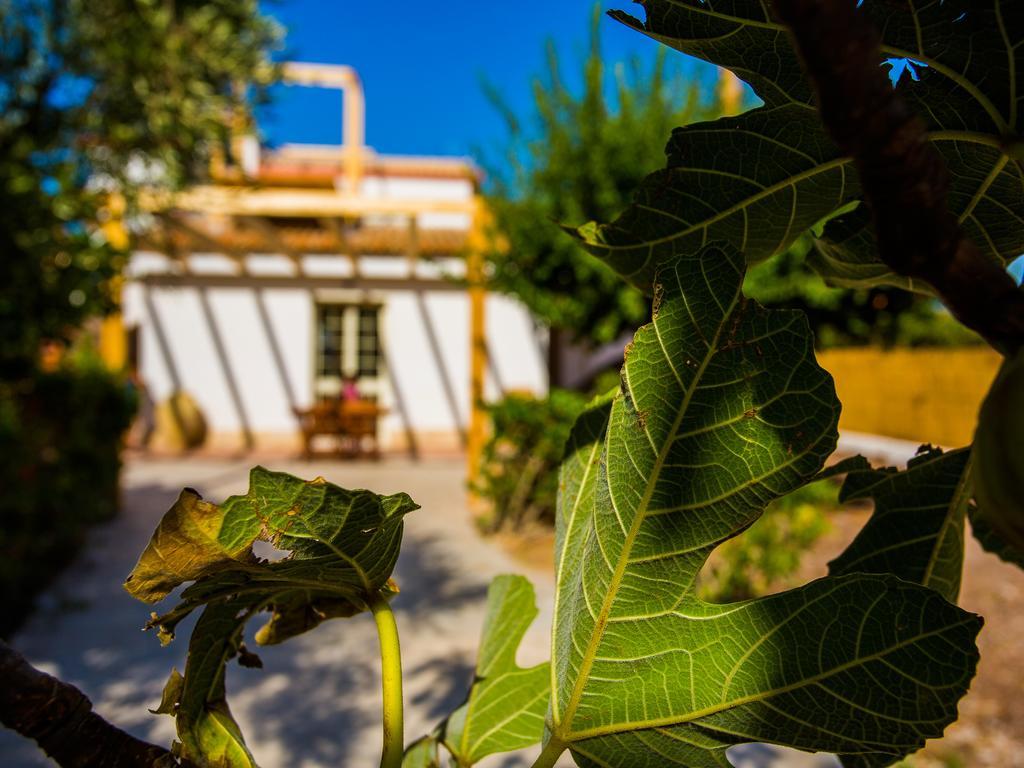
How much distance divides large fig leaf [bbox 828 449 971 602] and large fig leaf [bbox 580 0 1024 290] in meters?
0.14

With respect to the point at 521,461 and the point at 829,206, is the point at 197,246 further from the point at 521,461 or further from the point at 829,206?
the point at 829,206

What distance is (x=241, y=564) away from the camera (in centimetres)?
37

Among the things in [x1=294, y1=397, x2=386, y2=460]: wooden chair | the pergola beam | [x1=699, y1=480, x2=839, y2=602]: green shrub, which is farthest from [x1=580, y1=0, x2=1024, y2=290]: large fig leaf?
[x1=294, y1=397, x2=386, y2=460]: wooden chair

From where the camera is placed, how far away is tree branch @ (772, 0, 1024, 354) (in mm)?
223

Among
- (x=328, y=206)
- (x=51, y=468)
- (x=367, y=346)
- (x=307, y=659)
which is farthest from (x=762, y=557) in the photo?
(x=367, y=346)

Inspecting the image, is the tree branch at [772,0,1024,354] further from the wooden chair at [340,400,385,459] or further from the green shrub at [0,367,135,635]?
the wooden chair at [340,400,385,459]

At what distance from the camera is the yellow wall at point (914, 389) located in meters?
7.56

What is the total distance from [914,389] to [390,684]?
30.9 ft

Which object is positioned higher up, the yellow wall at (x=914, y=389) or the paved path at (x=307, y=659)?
the yellow wall at (x=914, y=389)

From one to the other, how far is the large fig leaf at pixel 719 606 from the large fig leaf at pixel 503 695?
0.13 metres

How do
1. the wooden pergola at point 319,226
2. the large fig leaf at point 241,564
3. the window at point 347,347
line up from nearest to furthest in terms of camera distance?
1. the large fig leaf at point 241,564
2. the wooden pergola at point 319,226
3. the window at point 347,347

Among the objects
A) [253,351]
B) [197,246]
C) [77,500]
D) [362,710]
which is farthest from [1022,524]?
[253,351]

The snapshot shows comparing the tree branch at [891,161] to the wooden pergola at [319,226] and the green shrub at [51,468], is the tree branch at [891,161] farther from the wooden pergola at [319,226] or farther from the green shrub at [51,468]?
the wooden pergola at [319,226]

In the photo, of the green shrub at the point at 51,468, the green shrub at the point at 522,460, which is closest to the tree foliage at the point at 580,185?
the green shrub at the point at 522,460
